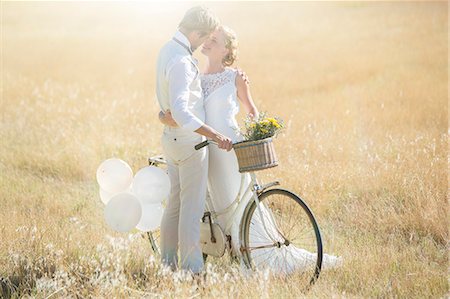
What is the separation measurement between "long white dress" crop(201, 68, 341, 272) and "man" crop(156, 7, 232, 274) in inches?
6.1

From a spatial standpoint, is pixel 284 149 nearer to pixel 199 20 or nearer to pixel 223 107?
pixel 223 107

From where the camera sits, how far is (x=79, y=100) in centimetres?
1345

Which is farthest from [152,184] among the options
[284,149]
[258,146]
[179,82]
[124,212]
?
[284,149]

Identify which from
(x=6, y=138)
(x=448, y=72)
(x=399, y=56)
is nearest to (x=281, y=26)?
(x=399, y=56)

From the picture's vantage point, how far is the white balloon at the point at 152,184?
5.65m

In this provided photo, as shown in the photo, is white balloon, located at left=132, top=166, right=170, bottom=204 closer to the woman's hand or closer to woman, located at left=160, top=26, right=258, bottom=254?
woman, located at left=160, top=26, right=258, bottom=254

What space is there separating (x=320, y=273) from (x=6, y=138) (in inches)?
271

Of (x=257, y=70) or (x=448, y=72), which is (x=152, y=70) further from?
(x=448, y=72)

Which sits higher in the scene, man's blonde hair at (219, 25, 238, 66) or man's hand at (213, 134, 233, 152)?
man's blonde hair at (219, 25, 238, 66)

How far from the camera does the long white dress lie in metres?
5.63

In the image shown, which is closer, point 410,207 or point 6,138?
point 410,207

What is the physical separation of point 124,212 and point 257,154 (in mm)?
1230

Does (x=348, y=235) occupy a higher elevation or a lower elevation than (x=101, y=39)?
lower

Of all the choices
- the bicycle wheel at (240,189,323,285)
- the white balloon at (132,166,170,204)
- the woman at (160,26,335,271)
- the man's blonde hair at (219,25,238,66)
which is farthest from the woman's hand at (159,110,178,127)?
the bicycle wheel at (240,189,323,285)
